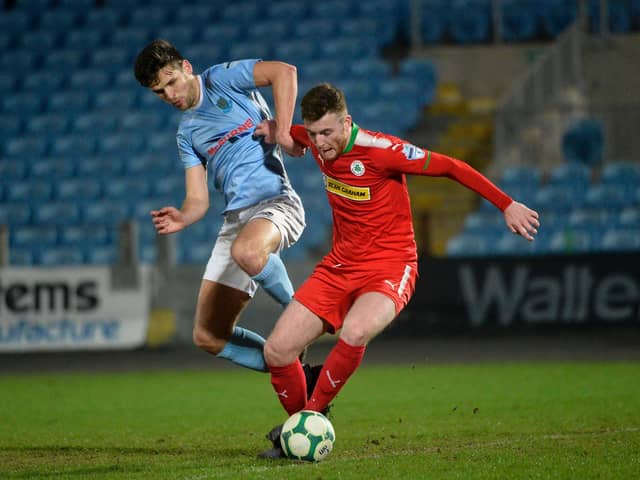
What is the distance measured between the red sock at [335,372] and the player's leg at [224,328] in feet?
3.37

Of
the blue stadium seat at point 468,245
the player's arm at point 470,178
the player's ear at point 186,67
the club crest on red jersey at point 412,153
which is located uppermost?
the player's ear at point 186,67

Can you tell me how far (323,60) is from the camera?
19.3 meters

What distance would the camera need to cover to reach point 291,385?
19.8 ft

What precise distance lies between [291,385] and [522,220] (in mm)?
1596

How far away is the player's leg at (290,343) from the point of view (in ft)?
19.3

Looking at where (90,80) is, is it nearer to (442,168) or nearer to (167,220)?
(167,220)

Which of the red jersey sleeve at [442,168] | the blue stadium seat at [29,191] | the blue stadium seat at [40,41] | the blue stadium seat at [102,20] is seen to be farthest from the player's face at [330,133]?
the blue stadium seat at [40,41]

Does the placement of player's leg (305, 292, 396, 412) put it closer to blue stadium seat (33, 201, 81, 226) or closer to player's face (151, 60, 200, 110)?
player's face (151, 60, 200, 110)

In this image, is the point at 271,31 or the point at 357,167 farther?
the point at 271,31

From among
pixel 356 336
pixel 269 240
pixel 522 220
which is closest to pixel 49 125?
pixel 269 240

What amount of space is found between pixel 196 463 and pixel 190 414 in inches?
98.9

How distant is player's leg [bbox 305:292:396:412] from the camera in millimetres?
5711

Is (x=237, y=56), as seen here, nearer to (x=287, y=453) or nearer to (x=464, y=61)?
(x=464, y=61)

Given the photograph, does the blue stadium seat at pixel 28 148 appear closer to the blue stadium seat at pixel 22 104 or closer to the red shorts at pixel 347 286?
the blue stadium seat at pixel 22 104
